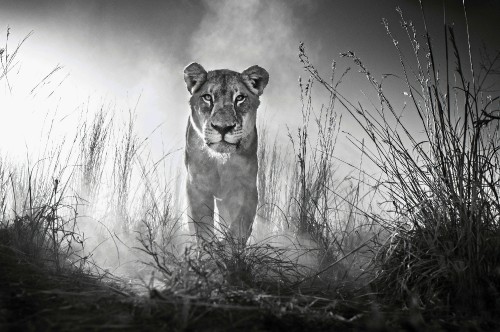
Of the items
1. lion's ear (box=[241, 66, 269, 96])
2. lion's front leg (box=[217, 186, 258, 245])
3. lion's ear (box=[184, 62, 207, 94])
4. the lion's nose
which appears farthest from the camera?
lion's ear (box=[241, 66, 269, 96])

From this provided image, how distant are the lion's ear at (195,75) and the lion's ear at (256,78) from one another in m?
0.38

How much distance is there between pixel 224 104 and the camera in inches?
143

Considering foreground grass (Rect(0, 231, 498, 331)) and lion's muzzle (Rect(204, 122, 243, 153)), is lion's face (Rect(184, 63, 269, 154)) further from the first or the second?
foreground grass (Rect(0, 231, 498, 331))

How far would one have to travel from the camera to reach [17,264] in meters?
1.81

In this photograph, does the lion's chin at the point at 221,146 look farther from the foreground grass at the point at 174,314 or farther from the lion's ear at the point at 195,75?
the foreground grass at the point at 174,314

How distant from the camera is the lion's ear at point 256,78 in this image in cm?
395

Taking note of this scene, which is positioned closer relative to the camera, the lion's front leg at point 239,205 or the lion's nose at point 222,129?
the lion's nose at point 222,129

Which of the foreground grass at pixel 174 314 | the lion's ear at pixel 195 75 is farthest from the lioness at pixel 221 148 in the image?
the foreground grass at pixel 174 314

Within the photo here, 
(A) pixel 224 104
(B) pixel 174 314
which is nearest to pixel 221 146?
(A) pixel 224 104

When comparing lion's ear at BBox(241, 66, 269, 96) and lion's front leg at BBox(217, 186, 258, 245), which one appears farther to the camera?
lion's ear at BBox(241, 66, 269, 96)

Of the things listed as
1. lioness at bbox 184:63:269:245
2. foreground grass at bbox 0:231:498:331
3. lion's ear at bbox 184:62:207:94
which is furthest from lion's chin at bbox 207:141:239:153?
foreground grass at bbox 0:231:498:331

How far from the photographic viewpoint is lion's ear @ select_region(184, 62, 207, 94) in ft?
12.6

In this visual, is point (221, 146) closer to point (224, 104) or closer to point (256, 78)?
Result: point (224, 104)

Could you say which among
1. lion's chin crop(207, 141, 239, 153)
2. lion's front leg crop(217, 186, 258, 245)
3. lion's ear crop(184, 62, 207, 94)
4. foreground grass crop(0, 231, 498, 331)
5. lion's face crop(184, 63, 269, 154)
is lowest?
foreground grass crop(0, 231, 498, 331)
